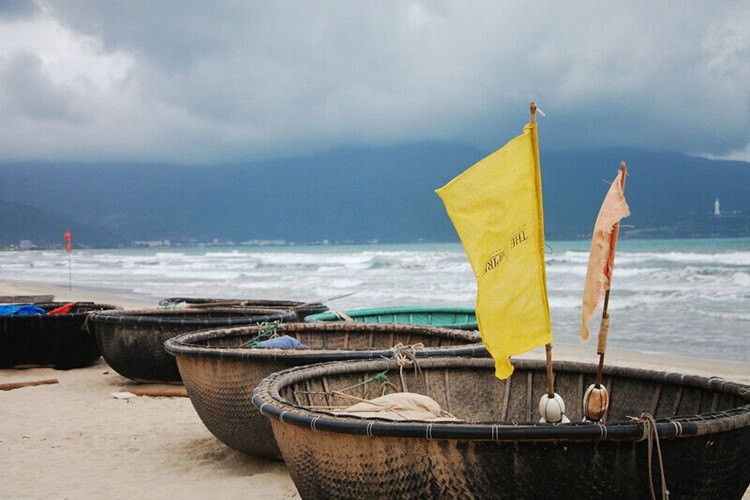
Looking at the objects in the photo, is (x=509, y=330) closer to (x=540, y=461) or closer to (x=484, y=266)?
(x=484, y=266)

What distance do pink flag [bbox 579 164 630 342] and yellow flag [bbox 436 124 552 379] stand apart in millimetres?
187

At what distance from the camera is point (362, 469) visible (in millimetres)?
2797

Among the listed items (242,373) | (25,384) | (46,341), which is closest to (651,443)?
(242,373)

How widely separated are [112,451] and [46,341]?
143 inches

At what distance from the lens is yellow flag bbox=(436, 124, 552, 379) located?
2863 mm

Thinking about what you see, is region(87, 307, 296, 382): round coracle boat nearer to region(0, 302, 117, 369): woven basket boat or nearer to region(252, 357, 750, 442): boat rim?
region(0, 302, 117, 369): woven basket boat

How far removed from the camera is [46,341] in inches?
334

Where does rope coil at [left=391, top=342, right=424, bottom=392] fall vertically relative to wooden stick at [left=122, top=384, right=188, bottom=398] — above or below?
above

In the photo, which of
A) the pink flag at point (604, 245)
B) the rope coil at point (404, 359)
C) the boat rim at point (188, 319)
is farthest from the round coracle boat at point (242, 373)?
the pink flag at point (604, 245)

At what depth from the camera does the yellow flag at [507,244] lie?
9.39ft

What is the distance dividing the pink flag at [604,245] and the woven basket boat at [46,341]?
21.7 ft

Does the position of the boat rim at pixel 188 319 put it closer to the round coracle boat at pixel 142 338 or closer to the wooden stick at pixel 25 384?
the round coracle boat at pixel 142 338

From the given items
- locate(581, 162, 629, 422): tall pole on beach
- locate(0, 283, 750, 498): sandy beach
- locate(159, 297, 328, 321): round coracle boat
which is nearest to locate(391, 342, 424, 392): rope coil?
locate(0, 283, 750, 498): sandy beach

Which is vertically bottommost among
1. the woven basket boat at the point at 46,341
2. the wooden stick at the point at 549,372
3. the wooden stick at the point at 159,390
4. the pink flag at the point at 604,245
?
the wooden stick at the point at 159,390
